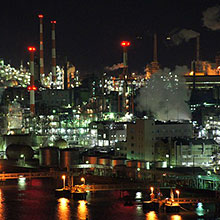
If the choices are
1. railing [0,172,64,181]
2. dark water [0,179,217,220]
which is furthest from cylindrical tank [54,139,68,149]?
dark water [0,179,217,220]

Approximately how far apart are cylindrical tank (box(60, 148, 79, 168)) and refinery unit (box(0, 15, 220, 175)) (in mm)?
19

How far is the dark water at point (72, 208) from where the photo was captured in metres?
11.4

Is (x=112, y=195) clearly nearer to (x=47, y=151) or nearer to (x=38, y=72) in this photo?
(x=47, y=151)

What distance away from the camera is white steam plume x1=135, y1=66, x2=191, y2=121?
2316cm

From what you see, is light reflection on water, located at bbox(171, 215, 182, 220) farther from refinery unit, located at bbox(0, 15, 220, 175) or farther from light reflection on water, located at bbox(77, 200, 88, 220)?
refinery unit, located at bbox(0, 15, 220, 175)

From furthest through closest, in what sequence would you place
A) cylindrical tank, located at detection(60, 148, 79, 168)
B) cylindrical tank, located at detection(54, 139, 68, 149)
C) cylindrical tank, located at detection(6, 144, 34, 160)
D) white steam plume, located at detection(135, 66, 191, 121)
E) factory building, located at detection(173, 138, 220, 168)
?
white steam plume, located at detection(135, 66, 191, 121), cylindrical tank, located at detection(54, 139, 68, 149), cylindrical tank, located at detection(6, 144, 34, 160), cylindrical tank, located at detection(60, 148, 79, 168), factory building, located at detection(173, 138, 220, 168)

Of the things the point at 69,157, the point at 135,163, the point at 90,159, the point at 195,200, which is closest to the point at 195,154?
the point at 135,163

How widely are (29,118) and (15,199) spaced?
9.93m

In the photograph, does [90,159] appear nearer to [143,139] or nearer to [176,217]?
[143,139]

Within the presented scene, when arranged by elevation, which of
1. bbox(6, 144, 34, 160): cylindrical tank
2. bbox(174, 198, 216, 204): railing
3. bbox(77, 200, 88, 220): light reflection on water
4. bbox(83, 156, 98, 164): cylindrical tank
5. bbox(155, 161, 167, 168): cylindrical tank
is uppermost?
bbox(6, 144, 34, 160): cylindrical tank

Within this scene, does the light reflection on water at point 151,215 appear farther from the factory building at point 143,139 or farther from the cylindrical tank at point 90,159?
the cylindrical tank at point 90,159

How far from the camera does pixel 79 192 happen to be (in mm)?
13117

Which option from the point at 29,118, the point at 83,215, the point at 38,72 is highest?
the point at 38,72

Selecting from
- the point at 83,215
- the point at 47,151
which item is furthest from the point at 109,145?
the point at 83,215
